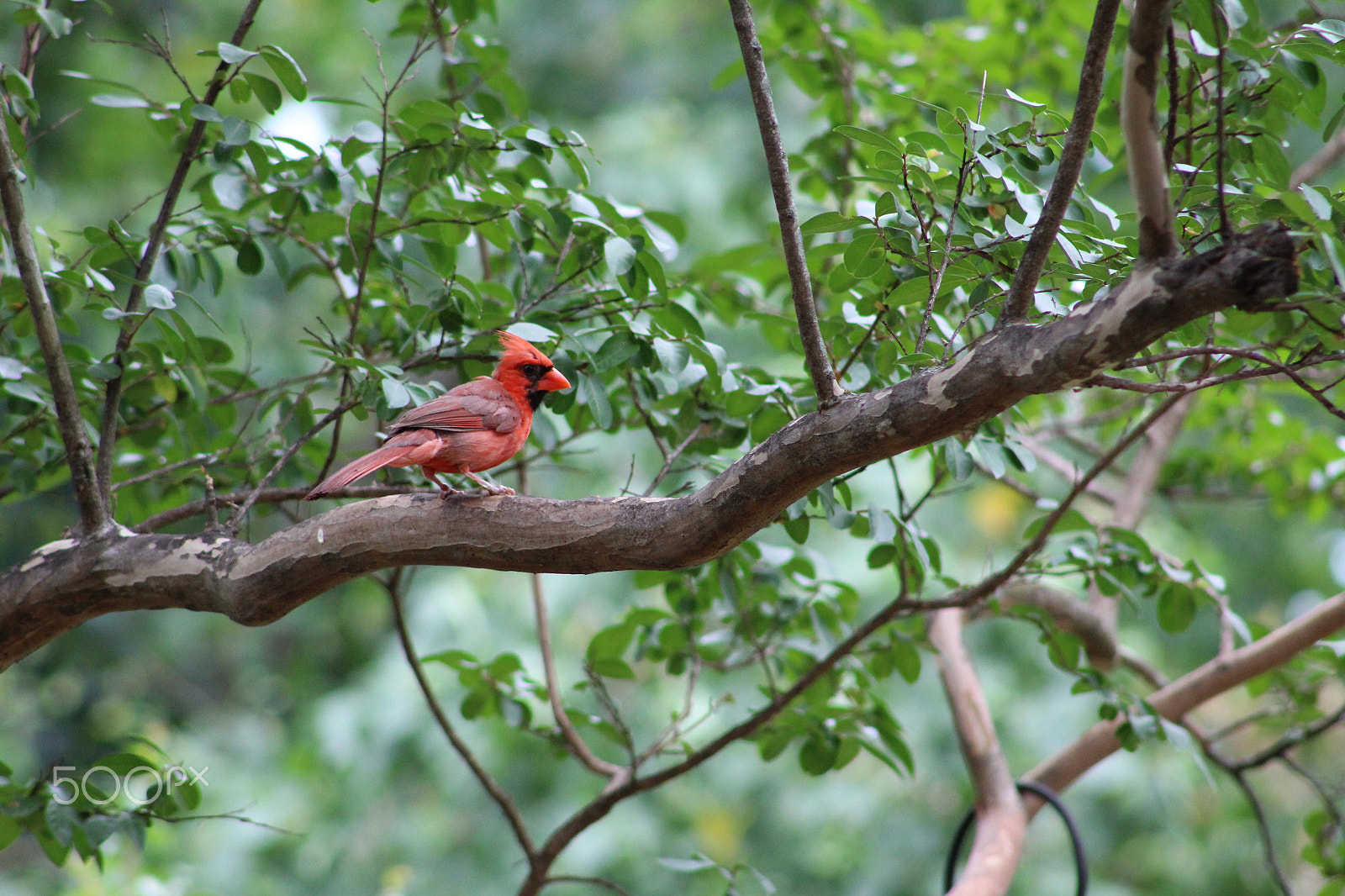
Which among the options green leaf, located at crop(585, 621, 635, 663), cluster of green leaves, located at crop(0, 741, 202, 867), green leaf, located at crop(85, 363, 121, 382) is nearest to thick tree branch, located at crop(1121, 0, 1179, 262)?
green leaf, located at crop(585, 621, 635, 663)

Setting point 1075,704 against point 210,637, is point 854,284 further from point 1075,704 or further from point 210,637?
point 210,637

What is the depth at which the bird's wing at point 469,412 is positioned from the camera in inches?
92.4

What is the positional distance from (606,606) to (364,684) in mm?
1728

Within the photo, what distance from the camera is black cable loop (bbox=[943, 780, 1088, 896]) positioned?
3.02 metres

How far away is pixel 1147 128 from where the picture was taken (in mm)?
1358

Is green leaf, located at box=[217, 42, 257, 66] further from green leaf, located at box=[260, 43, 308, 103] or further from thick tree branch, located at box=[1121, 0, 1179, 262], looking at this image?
thick tree branch, located at box=[1121, 0, 1179, 262]

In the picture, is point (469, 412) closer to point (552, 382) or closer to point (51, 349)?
point (552, 382)

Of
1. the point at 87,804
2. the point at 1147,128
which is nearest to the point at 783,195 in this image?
the point at 1147,128

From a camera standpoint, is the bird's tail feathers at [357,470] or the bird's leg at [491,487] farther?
the bird's leg at [491,487]

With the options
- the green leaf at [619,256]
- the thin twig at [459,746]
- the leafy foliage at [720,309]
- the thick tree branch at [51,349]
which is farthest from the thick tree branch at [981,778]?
the thick tree branch at [51,349]

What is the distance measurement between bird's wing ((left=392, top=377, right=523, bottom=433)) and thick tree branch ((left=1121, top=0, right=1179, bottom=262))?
1449 mm

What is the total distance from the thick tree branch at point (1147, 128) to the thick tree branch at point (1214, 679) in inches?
75.3

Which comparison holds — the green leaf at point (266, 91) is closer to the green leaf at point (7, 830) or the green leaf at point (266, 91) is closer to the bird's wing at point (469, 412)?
the bird's wing at point (469, 412)

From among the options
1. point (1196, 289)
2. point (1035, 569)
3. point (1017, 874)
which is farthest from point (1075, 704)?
point (1196, 289)
